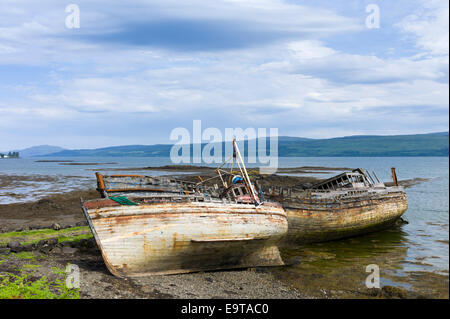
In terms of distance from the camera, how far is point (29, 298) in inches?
413

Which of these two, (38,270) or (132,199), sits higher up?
(132,199)

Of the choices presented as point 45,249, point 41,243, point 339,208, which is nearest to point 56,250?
point 45,249

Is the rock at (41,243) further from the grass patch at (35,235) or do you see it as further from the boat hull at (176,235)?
the boat hull at (176,235)

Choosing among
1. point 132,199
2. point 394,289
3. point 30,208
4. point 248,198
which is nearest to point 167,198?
point 132,199

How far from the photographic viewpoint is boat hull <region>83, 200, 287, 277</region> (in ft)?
43.6

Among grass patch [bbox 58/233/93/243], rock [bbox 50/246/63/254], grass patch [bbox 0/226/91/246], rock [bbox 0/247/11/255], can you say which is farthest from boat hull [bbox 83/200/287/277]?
grass patch [bbox 0/226/91/246]

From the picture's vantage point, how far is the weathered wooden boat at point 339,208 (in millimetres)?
20891

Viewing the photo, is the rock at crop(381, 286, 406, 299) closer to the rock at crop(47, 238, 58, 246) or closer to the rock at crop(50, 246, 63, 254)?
the rock at crop(50, 246, 63, 254)

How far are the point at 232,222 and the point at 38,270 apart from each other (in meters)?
7.52

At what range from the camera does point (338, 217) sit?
891 inches

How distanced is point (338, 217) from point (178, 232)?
12.5 m

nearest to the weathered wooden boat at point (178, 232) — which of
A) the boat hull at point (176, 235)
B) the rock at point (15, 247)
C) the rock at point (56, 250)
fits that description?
the boat hull at point (176, 235)

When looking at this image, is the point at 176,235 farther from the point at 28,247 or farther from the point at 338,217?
the point at 338,217
